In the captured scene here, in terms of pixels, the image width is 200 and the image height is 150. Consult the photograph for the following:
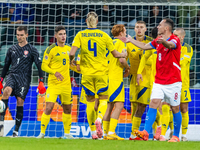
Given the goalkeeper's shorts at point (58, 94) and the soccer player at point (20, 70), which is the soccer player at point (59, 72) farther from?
the soccer player at point (20, 70)

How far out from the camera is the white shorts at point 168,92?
569 cm

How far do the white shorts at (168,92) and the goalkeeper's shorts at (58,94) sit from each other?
2268 millimetres

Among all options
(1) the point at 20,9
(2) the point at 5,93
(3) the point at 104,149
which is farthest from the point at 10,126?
(3) the point at 104,149

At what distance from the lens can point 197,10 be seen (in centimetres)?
1130

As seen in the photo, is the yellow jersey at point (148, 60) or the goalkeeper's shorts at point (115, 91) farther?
the yellow jersey at point (148, 60)

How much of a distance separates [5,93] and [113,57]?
221cm

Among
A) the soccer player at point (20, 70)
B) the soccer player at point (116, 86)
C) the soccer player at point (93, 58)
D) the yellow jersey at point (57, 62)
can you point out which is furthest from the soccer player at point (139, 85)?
the soccer player at point (20, 70)

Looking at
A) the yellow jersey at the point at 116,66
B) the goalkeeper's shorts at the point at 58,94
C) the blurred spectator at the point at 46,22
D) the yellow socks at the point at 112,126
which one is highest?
the blurred spectator at the point at 46,22

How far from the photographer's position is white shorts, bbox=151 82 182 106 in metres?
5.69

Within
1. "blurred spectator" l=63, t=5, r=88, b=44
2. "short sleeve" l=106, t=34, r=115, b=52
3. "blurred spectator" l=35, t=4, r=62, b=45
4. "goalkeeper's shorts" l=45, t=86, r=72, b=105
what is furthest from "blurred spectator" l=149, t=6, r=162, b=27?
"short sleeve" l=106, t=34, r=115, b=52

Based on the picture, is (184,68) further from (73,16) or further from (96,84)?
(73,16)

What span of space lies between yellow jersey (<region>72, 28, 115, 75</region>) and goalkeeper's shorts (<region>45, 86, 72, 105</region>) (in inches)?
48.2

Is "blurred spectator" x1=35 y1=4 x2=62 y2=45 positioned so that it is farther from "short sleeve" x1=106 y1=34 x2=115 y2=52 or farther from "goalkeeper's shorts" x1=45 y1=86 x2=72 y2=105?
"short sleeve" x1=106 y1=34 x2=115 y2=52

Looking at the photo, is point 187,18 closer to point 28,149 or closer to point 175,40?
point 175,40
